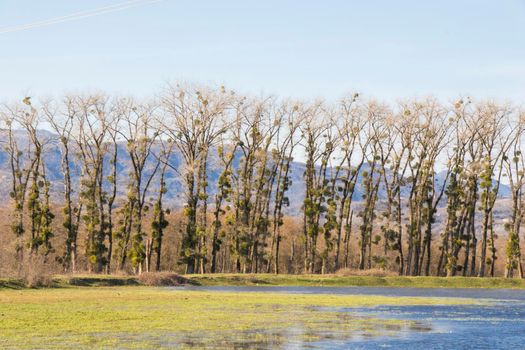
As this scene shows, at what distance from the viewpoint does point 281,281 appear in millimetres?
87875

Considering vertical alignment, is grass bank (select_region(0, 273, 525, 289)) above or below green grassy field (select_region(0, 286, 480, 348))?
above

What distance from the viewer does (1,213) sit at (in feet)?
520

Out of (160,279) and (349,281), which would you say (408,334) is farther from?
(349,281)

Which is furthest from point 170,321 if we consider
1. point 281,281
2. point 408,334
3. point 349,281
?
point 349,281

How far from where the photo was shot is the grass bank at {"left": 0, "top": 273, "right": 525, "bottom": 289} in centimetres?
7700

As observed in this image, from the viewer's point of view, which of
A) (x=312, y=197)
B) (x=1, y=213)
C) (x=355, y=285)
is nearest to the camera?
(x=355, y=285)

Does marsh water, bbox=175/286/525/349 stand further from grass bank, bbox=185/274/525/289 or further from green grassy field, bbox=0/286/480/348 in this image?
grass bank, bbox=185/274/525/289

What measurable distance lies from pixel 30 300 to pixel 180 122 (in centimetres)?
5069

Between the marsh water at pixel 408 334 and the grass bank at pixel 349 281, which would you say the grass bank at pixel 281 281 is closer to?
the grass bank at pixel 349 281

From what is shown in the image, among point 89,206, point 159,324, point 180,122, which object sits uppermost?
point 180,122

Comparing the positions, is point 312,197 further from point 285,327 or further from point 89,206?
point 285,327

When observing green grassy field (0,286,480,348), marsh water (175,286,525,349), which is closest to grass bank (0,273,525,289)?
green grassy field (0,286,480,348)

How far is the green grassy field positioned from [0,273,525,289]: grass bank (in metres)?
20.4

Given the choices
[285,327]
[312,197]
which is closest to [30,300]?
[285,327]
